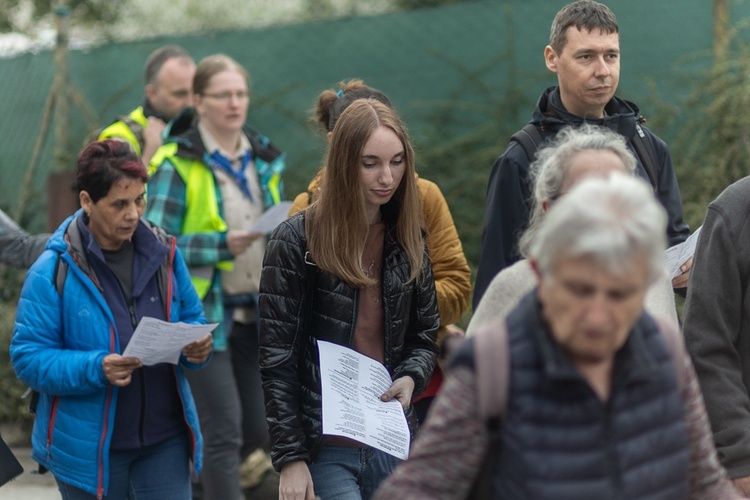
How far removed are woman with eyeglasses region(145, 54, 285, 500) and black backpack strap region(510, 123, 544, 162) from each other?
1646mm

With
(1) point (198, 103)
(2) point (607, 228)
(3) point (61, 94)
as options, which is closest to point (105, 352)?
(1) point (198, 103)

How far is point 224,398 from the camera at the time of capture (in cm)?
554

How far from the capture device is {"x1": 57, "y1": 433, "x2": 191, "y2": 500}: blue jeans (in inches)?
167

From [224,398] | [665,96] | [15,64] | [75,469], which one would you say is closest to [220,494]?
[224,398]

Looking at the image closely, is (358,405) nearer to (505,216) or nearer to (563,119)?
(505,216)

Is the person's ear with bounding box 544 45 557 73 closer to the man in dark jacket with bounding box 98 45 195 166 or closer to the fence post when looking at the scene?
the man in dark jacket with bounding box 98 45 195 166

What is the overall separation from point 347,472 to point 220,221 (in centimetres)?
229

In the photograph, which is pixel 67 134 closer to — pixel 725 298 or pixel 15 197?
pixel 15 197

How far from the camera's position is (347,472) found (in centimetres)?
364

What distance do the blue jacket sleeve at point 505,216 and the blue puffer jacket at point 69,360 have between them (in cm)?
137

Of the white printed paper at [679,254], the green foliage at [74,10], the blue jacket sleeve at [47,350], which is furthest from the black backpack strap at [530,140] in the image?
the green foliage at [74,10]

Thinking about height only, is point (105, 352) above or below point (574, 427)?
below

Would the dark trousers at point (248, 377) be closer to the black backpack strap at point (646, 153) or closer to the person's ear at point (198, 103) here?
the person's ear at point (198, 103)

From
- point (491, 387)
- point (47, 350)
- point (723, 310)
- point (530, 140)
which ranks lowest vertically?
point (47, 350)
